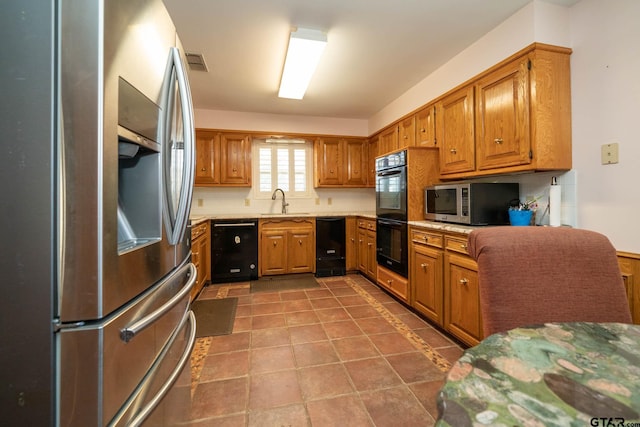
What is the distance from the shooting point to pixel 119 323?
0.65 meters

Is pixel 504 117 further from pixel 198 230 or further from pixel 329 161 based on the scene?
pixel 198 230

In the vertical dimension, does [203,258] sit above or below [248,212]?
below

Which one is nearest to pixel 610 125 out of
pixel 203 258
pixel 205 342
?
pixel 205 342

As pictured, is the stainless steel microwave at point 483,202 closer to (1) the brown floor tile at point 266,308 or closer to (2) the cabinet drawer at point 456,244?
(2) the cabinet drawer at point 456,244

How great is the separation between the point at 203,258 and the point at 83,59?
3.14m

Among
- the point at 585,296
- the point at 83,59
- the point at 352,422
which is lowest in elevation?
the point at 352,422

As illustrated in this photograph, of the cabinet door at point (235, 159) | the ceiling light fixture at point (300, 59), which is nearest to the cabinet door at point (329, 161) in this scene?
the cabinet door at point (235, 159)

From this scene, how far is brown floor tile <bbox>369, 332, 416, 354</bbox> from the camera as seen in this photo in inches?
81.7

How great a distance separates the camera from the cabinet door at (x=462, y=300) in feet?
6.46

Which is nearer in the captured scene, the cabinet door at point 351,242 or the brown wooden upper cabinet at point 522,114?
the brown wooden upper cabinet at point 522,114

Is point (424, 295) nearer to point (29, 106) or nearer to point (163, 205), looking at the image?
point (163, 205)

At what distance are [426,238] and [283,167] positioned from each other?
279cm

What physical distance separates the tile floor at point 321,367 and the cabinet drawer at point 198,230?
95 centimetres

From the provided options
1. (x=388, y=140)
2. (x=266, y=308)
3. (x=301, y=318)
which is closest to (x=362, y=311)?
(x=301, y=318)
